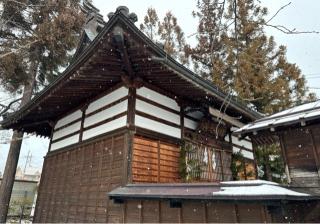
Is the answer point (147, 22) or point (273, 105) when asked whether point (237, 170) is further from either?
point (147, 22)

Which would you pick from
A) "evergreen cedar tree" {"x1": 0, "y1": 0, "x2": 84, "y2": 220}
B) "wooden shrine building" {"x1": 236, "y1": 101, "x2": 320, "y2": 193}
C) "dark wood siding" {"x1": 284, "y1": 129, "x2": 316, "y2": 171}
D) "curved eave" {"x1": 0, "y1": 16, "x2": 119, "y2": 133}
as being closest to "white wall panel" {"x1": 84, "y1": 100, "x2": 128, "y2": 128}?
"curved eave" {"x1": 0, "y1": 16, "x2": 119, "y2": 133}

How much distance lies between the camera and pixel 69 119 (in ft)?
31.0

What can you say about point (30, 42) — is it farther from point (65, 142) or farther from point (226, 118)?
point (226, 118)

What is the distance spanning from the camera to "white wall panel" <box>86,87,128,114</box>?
7195mm

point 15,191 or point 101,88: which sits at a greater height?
point 101,88

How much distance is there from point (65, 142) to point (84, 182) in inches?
92.1

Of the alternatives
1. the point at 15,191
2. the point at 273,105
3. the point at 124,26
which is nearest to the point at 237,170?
the point at 124,26

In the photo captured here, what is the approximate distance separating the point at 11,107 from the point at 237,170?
1329cm

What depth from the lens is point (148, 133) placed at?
6.94 metres

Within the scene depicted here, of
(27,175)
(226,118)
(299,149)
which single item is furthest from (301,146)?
(27,175)

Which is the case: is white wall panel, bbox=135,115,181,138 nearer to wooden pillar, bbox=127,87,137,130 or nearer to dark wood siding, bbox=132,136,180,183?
wooden pillar, bbox=127,87,137,130

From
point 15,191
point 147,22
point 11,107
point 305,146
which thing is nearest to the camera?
point 305,146

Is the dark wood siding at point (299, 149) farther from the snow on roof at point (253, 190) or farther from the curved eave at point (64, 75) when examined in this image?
the curved eave at point (64, 75)

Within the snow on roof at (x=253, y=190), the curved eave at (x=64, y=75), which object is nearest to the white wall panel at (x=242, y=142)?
the snow on roof at (x=253, y=190)
